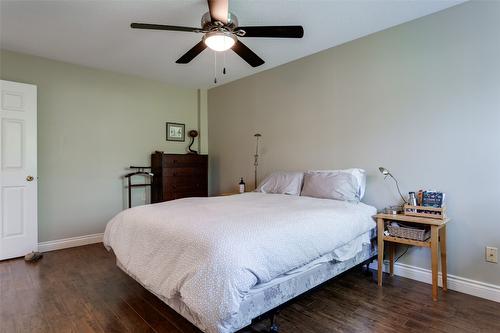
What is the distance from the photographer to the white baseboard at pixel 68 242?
3.56 meters

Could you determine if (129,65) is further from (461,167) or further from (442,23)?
(461,167)

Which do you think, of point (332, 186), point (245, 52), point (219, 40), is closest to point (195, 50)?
point (219, 40)

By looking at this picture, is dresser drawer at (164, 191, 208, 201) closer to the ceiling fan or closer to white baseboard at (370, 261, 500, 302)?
the ceiling fan

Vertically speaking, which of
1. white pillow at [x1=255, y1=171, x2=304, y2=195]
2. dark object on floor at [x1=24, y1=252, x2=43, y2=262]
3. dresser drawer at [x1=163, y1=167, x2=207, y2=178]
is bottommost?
dark object on floor at [x1=24, y1=252, x2=43, y2=262]

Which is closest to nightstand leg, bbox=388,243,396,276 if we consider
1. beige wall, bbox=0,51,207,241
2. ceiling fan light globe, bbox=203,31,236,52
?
ceiling fan light globe, bbox=203,31,236,52

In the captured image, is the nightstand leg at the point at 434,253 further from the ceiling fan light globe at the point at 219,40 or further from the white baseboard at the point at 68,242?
the white baseboard at the point at 68,242

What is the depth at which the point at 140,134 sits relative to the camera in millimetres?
4395

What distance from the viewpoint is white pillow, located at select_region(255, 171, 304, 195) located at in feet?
10.5

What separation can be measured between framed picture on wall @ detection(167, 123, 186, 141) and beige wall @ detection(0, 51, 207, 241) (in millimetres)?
131

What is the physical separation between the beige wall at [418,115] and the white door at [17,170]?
3133 millimetres

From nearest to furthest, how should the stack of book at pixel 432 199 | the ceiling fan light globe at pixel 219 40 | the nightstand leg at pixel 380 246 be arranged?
1. the ceiling fan light globe at pixel 219 40
2. the stack of book at pixel 432 199
3. the nightstand leg at pixel 380 246

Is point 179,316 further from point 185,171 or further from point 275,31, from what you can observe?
point 185,171

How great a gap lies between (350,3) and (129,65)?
295 cm

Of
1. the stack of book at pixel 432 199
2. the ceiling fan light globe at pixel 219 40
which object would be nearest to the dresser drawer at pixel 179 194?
the ceiling fan light globe at pixel 219 40
